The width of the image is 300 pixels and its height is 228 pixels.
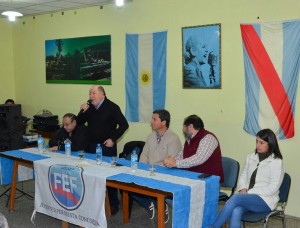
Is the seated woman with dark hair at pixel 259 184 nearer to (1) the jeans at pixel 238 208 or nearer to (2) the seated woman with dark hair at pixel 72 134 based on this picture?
(1) the jeans at pixel 238 208

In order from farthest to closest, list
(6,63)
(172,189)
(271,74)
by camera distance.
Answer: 1. (6,63)
2. (271,74)
3. (172,189)

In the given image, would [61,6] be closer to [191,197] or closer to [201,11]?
[201,11]

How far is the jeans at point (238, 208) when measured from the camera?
10.1 feet

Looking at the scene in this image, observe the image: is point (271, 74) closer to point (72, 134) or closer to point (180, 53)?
point (180, 53)

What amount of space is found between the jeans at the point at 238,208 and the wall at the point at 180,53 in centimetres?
119

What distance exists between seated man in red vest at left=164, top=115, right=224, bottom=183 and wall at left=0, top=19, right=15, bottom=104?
4761mm

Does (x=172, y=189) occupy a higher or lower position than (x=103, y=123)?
lower

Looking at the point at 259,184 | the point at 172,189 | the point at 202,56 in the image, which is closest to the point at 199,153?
the point at 259,184

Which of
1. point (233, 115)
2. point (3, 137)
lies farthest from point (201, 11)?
point (3, 137)

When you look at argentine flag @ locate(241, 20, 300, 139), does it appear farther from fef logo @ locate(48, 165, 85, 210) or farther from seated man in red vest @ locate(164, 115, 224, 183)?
fef logo @ locate(48, 165, 85, 210)

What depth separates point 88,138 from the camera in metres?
4.43

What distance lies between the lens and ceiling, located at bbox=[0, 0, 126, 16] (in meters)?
5.53

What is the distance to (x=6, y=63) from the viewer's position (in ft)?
24.0

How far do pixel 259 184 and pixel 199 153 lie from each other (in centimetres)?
59
